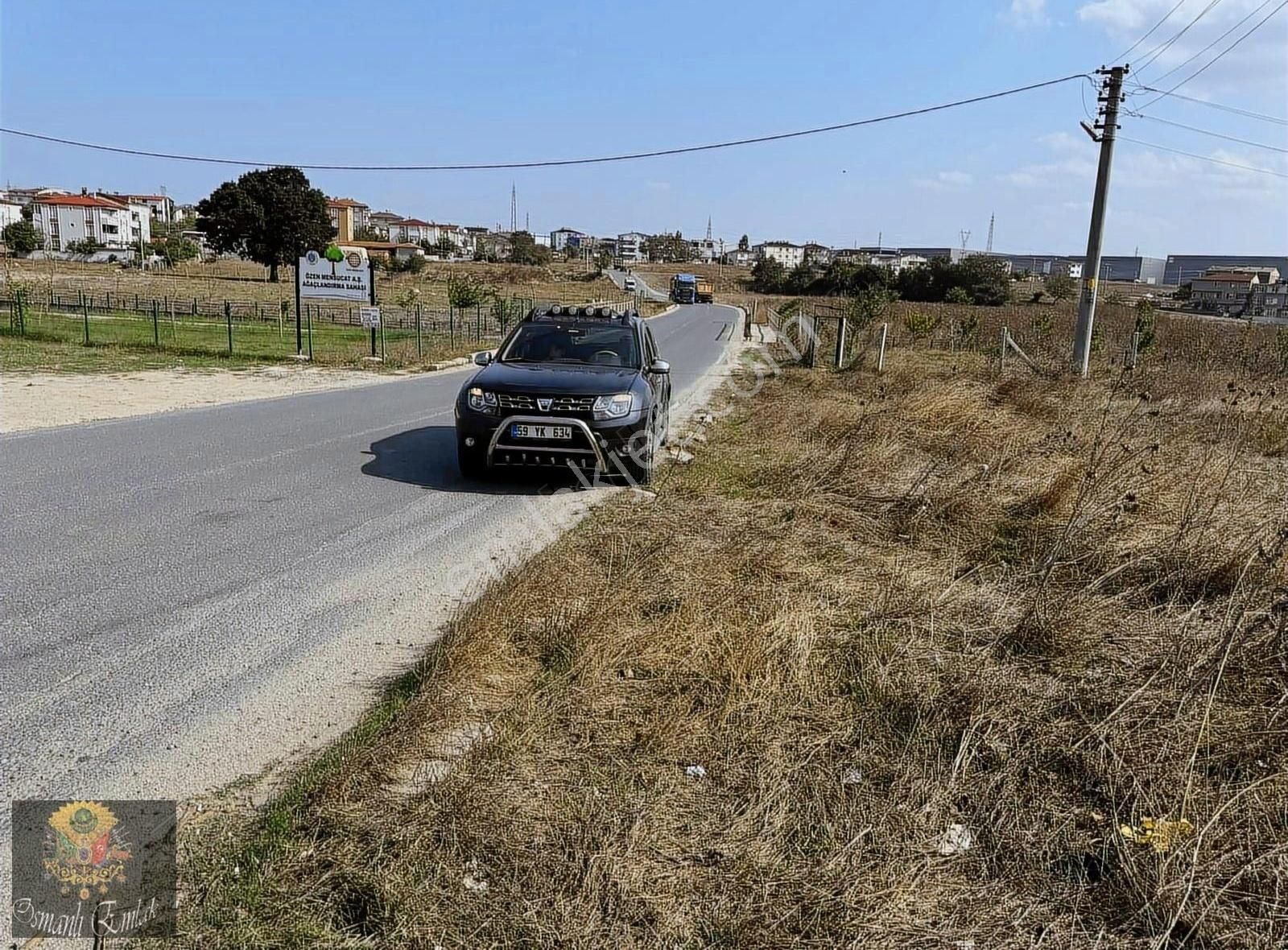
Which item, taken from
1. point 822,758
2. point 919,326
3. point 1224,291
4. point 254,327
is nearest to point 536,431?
point 822,758

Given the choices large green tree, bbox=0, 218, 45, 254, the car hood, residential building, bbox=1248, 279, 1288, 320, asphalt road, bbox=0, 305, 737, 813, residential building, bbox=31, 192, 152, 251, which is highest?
residential building, bbox=31, 192, 152, 251

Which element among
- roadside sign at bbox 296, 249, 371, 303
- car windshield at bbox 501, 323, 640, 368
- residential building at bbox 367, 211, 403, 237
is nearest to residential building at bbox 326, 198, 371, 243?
residential building at bbox 367, 211, 403, 237

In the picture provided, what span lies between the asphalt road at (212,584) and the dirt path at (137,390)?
66.1 inches

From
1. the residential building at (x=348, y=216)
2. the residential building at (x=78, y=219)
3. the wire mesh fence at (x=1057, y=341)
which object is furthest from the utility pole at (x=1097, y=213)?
the residential building at (x=78, y=219)

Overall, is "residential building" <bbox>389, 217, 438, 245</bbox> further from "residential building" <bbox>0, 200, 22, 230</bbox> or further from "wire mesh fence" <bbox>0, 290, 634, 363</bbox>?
"wire mesh fence" <bbox>0, 290, 634, 363</bbox>

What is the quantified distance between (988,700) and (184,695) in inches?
144

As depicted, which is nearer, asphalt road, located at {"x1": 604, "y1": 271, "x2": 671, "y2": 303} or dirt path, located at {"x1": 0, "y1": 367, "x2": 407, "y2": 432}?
dirt path, located at {"x1": 0, "y1": 367, "x2": 407, "y2": 432}

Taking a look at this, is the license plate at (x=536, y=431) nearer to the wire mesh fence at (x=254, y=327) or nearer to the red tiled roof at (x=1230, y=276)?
the wire mesh fence at (x=254, y=327)

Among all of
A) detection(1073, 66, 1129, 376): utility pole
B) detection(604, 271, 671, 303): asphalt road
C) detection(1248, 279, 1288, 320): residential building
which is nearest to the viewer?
detection(1073, 66, 1129, 376): utility pole

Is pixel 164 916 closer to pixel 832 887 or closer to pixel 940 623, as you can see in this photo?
pixel 832 887

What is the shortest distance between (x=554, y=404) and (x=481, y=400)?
706 mm

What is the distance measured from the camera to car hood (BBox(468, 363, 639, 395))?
26.5 ft

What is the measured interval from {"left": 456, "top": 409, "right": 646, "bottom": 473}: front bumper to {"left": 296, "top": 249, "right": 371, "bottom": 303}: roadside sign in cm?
1623

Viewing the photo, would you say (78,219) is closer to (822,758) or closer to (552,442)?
(552,442)
